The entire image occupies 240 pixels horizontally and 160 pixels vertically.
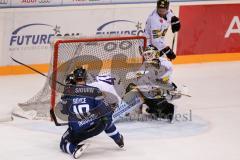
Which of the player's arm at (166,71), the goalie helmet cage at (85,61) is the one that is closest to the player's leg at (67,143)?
the goalie helmet cage at (85,61)

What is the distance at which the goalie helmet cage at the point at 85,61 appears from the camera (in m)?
7.62

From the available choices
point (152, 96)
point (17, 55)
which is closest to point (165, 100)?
point (152, 96)

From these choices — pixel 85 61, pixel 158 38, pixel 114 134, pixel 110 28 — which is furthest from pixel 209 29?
pixel 114 134

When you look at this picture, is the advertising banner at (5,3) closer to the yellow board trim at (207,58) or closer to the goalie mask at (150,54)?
the goalie mask at (150,54)

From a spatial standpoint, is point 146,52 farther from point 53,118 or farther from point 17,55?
point 17,55

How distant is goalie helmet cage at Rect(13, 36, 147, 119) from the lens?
7.62m

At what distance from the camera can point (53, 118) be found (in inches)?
280

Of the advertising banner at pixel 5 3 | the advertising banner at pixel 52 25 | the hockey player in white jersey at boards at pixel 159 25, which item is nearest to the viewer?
the hockey player in white jersey at boards at pixel 159 25

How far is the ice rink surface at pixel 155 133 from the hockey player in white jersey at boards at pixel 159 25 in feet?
2.54

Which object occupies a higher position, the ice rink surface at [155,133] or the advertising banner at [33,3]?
the advertising banner at [33,3]

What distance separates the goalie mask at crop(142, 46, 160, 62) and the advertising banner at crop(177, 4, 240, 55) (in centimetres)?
268

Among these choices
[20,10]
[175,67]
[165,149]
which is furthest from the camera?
[175,67]

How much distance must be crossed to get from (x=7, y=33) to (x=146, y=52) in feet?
7.74

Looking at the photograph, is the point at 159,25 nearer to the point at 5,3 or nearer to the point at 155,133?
the point at 155,133
